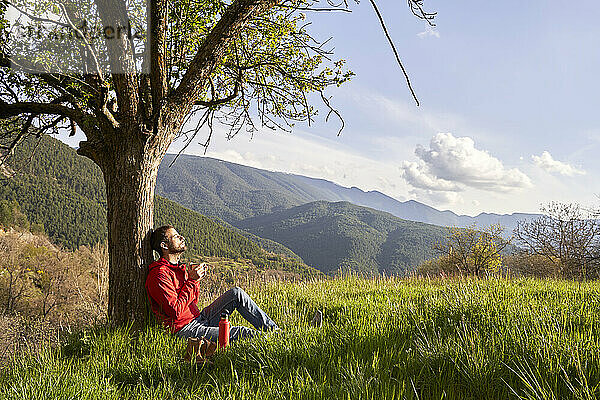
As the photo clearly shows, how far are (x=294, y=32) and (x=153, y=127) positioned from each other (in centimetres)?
370

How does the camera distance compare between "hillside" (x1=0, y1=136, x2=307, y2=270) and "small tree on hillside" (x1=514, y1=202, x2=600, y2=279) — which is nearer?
"small tree on hillside" (x1=514, y1=202, x2=600, y2=279)

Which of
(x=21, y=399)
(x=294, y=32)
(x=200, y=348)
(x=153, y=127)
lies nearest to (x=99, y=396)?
(x=21, y=399)

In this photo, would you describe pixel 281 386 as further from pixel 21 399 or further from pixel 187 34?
pixel 187 34

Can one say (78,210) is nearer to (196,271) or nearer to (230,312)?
(196,271)

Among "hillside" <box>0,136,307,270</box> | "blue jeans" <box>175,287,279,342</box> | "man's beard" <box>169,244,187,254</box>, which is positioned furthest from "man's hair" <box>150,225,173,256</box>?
"hillside" <box>0,136,307,270</box>

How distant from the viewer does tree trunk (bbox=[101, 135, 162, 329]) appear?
16.0 feet

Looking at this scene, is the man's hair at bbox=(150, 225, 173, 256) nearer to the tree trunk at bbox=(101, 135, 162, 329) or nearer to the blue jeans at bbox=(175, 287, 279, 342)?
the tree trunk at bbox=(101, 135, 162, 329)

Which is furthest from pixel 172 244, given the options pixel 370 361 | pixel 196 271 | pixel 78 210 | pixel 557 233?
pixel 78 210

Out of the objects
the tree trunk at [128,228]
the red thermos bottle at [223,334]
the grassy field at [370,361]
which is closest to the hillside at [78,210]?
the tree trunk at [128,228]

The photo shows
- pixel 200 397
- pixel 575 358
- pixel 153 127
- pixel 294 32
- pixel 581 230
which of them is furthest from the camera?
pixel 581 230

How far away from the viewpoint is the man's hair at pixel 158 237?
16.4 feet

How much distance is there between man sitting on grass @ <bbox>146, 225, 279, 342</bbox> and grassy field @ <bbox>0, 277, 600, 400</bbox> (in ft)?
0.96

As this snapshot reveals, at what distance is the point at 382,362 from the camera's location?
3002 millimetres

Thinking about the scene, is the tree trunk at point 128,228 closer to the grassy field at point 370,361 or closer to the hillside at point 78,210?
the grassy field at point 370,361
